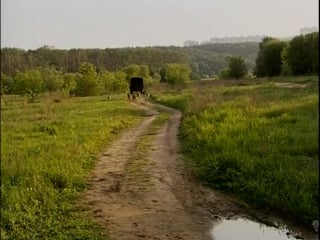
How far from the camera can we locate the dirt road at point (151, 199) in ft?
21.2

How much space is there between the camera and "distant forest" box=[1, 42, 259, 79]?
5773 cm

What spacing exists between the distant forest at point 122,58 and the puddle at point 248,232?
5.31 m

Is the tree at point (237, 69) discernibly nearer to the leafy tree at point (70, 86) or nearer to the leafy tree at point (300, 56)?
the leafy tree at point (300, 56)

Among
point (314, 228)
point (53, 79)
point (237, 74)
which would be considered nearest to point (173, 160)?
point (314, 228)

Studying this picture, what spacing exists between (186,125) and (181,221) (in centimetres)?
933

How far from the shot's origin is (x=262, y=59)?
68.4 metres

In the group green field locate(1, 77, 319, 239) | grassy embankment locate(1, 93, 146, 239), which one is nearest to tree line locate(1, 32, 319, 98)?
green field locate(1, 77, 319, 239)

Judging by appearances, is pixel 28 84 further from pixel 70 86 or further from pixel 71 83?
pixel 71 83

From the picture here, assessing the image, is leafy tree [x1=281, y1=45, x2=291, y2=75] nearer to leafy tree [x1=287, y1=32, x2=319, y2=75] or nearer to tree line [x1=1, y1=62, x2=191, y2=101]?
leafy tree [x1=287, y1=32, x2=319, y2=75]

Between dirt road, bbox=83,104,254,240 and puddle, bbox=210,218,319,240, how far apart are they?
15 cm

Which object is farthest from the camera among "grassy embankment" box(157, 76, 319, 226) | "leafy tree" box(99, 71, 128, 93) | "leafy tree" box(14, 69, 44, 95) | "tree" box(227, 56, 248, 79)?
"tree" box(227, 56, 248, 79)

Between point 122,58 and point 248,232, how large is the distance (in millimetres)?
81158

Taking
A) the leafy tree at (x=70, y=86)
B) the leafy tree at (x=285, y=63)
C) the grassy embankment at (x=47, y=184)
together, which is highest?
the leafy tree at (x=285, y=63)

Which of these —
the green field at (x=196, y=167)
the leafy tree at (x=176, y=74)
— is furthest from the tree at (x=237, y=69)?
the green field at (x=196, y=167)
